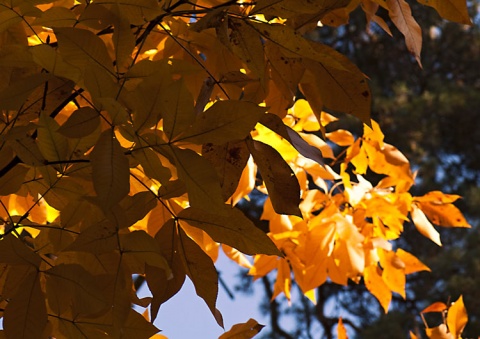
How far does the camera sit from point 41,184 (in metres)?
0.55

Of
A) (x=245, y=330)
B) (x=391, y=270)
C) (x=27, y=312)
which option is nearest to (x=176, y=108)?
(x=27, y=312)

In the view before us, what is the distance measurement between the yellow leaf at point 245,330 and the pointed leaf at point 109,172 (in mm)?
292

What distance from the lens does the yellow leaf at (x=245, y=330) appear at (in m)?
0.63

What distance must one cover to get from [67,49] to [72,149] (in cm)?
6

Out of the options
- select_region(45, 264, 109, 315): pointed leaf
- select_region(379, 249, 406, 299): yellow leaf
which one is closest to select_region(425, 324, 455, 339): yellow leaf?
select_region(379, 249, 406, 299): yellow leaf

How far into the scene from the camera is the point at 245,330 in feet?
2.07

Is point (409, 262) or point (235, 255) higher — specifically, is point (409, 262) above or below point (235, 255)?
below

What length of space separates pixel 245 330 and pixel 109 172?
301 mm

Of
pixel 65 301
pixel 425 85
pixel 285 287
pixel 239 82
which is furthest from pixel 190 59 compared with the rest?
pixel 425 85

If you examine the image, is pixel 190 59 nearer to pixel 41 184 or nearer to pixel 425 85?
pixel 41 184

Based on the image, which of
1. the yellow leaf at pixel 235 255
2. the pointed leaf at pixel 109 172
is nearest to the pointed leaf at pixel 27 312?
the pointed leaf at pixel 109 172

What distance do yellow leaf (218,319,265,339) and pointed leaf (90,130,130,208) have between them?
292 millimetres

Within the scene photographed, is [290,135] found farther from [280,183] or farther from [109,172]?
[109,172]

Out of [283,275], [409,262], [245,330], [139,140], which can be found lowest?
[409,262]
